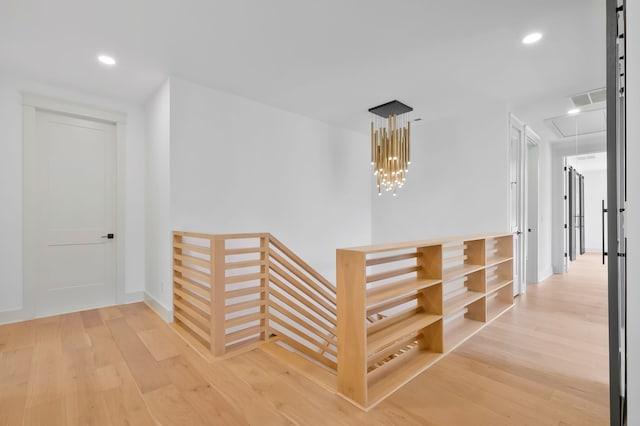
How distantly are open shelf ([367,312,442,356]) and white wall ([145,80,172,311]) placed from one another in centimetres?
230

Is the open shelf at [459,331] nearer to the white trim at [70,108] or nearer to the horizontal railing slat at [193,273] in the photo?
the horizontal railing slat at [193,273]

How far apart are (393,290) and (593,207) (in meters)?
10.5

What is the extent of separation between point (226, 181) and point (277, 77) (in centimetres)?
132

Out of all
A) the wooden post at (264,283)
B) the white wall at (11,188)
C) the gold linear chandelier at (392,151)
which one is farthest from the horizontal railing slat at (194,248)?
the gold linear chandelier at (392,151)

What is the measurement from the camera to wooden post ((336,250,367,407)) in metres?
1.75

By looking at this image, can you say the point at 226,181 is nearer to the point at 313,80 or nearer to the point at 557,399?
the point at 313,80

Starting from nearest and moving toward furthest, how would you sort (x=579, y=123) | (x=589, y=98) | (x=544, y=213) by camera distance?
(x=589, y=98) < (x=579, y=123) < (x=544, y=213)

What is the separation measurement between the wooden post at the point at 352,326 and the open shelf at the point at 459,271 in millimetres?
1025

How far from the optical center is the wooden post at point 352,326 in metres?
1.75

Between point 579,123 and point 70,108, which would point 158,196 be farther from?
point 579,123

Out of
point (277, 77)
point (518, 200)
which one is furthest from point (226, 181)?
point (518, 200)

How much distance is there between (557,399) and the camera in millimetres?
1812

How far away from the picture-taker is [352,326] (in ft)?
5.95

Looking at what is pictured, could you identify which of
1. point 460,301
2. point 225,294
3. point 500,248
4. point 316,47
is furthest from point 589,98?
point 225,294
